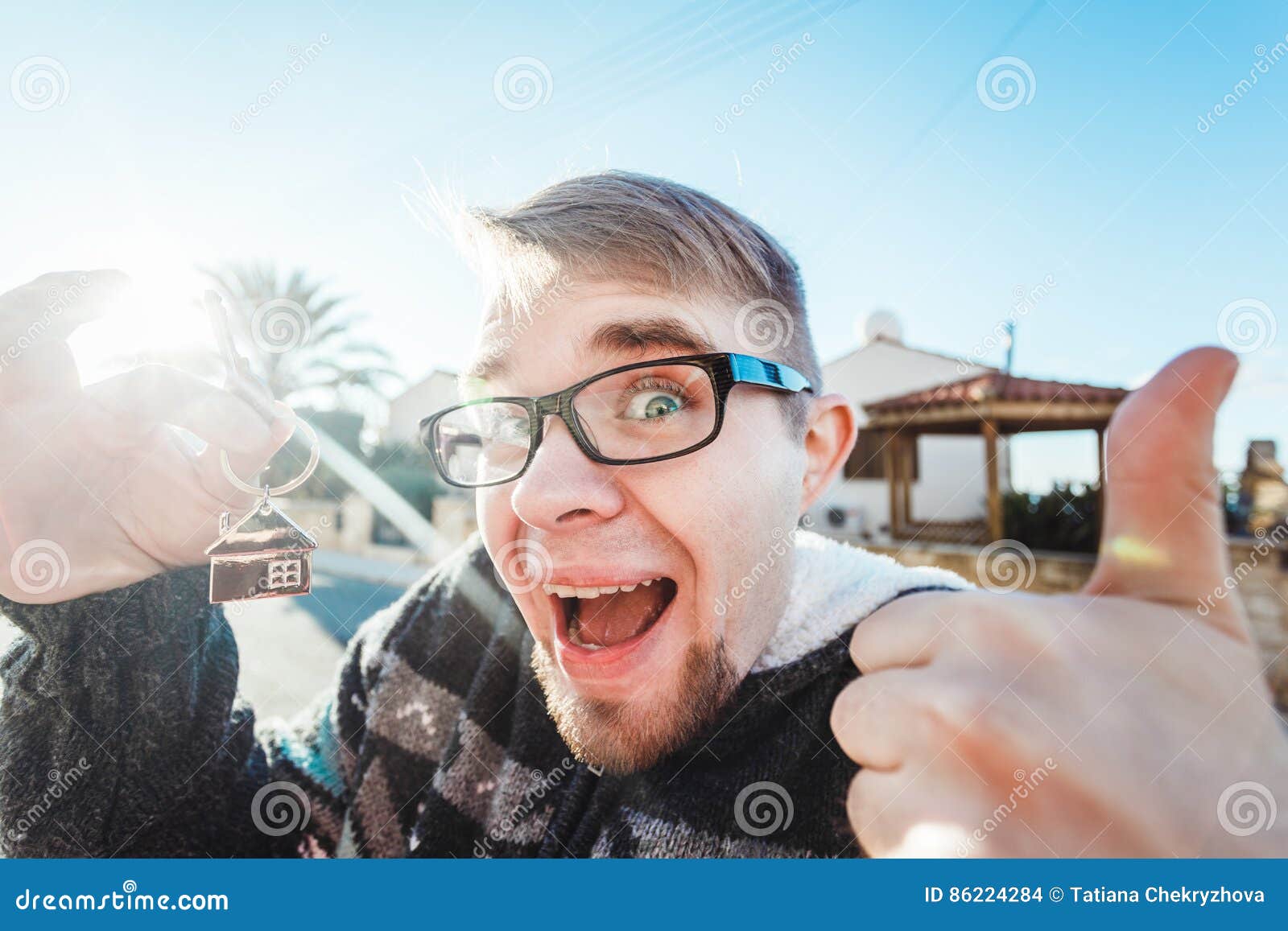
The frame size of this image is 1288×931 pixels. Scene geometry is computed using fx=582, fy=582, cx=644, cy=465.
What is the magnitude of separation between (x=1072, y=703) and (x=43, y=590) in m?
1.62

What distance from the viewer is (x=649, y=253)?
100 centimetres

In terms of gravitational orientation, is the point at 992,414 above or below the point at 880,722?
above

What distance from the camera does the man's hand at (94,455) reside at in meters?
1.01

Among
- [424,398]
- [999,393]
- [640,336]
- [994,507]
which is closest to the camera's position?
[640,336]

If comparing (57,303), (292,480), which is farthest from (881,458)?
(57,303)

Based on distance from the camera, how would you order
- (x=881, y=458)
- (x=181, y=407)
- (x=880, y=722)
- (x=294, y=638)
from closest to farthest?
(x=880, y=722) < (x=181, y=407) < (x=294, y=638) < (x=881, y=458)

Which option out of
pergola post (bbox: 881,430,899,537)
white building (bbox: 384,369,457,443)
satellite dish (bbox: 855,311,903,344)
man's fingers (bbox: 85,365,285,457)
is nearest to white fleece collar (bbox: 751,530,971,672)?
white building (bbox: 384,369,457,443)

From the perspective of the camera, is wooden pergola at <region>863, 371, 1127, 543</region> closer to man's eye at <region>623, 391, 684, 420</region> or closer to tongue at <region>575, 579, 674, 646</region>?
man's eye at <region>623, 391, 684, 420</region>

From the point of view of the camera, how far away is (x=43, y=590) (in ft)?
3.38

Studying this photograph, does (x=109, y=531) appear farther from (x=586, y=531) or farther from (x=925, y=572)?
(x=925, y=572)

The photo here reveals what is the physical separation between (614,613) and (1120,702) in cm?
77

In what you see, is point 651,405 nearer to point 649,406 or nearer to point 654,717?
point 649,406

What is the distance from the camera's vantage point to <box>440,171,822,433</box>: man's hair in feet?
3.30
